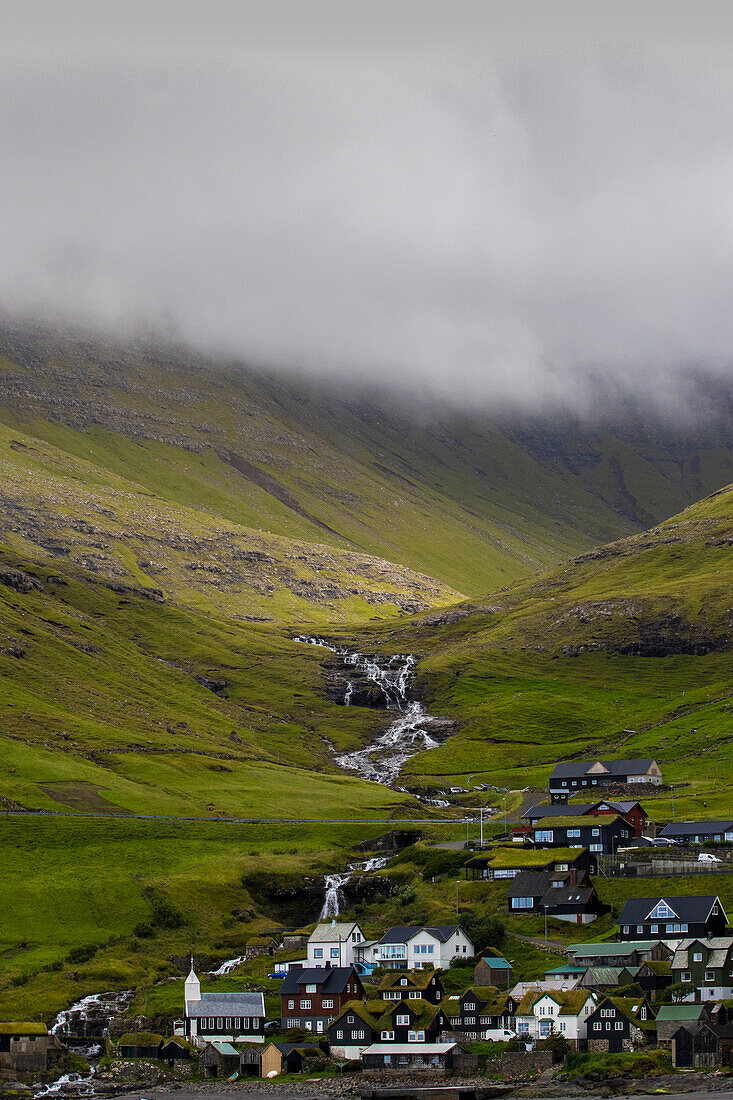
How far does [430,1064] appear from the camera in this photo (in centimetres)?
11956

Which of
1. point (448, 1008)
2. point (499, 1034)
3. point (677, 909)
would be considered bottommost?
point (499, 1034)

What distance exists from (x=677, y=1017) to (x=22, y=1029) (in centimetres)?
5504

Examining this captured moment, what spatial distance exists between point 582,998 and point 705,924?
20232 mm

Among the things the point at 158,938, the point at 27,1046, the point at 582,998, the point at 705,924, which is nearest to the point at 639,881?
the point at 705,924

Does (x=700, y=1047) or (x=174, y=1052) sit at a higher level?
(x=700, y=1047)

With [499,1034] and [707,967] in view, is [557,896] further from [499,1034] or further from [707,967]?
[499,1034]

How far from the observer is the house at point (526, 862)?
165 metres

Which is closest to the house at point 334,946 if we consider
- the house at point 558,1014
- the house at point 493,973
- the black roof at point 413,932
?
the black roof at point 413,932

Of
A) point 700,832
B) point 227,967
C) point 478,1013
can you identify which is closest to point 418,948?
point 478,1013

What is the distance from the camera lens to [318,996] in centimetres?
13100

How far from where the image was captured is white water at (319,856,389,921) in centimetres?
17330

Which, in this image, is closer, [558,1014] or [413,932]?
[558,1014]

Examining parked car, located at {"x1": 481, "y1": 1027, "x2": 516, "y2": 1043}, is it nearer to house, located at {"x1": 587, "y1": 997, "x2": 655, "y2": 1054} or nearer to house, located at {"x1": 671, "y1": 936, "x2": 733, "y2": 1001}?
house, located at {"x1": 587, "y1": 997, "x2": 655, "y2": 1054}

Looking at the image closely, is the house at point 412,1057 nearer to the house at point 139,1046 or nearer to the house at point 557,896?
the house at point 139,1046
